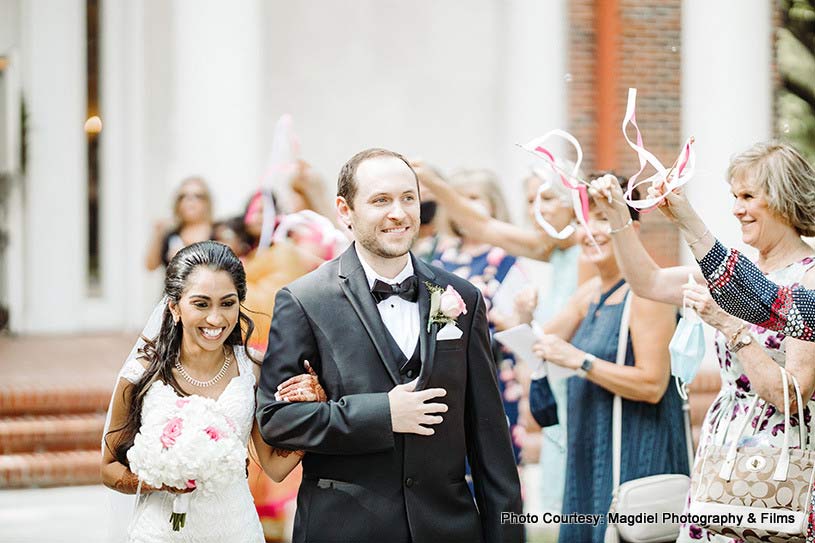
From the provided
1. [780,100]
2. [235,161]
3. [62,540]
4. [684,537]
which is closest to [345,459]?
[684,537]

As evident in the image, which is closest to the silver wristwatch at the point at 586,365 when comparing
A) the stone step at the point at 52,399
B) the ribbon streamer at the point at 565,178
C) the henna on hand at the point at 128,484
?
the ribbon streamer at the point at 565,178

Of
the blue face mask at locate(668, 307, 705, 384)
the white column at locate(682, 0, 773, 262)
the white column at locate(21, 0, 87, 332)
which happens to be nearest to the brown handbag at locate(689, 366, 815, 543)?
the blue face mask at locate(668, 307, 705, 384)

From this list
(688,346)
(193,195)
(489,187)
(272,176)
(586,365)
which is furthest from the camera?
(193,195)

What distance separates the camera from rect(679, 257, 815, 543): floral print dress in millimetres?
3566

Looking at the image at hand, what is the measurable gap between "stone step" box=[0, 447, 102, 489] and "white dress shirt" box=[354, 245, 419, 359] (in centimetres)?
474

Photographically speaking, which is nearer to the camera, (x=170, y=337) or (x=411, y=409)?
(x=411, y=409)

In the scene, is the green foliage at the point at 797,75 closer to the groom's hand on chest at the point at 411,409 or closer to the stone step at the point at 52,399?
the stone step at the point at 52,399

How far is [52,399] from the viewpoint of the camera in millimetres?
8125

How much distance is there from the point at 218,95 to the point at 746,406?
6325mm

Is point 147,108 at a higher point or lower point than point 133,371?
higher

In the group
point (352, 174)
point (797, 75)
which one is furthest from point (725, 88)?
point (352, 174)

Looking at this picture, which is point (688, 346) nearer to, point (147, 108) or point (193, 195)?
point (193, 195)

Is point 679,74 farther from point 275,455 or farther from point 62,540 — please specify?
point 275,455

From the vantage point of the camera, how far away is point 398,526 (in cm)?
311
